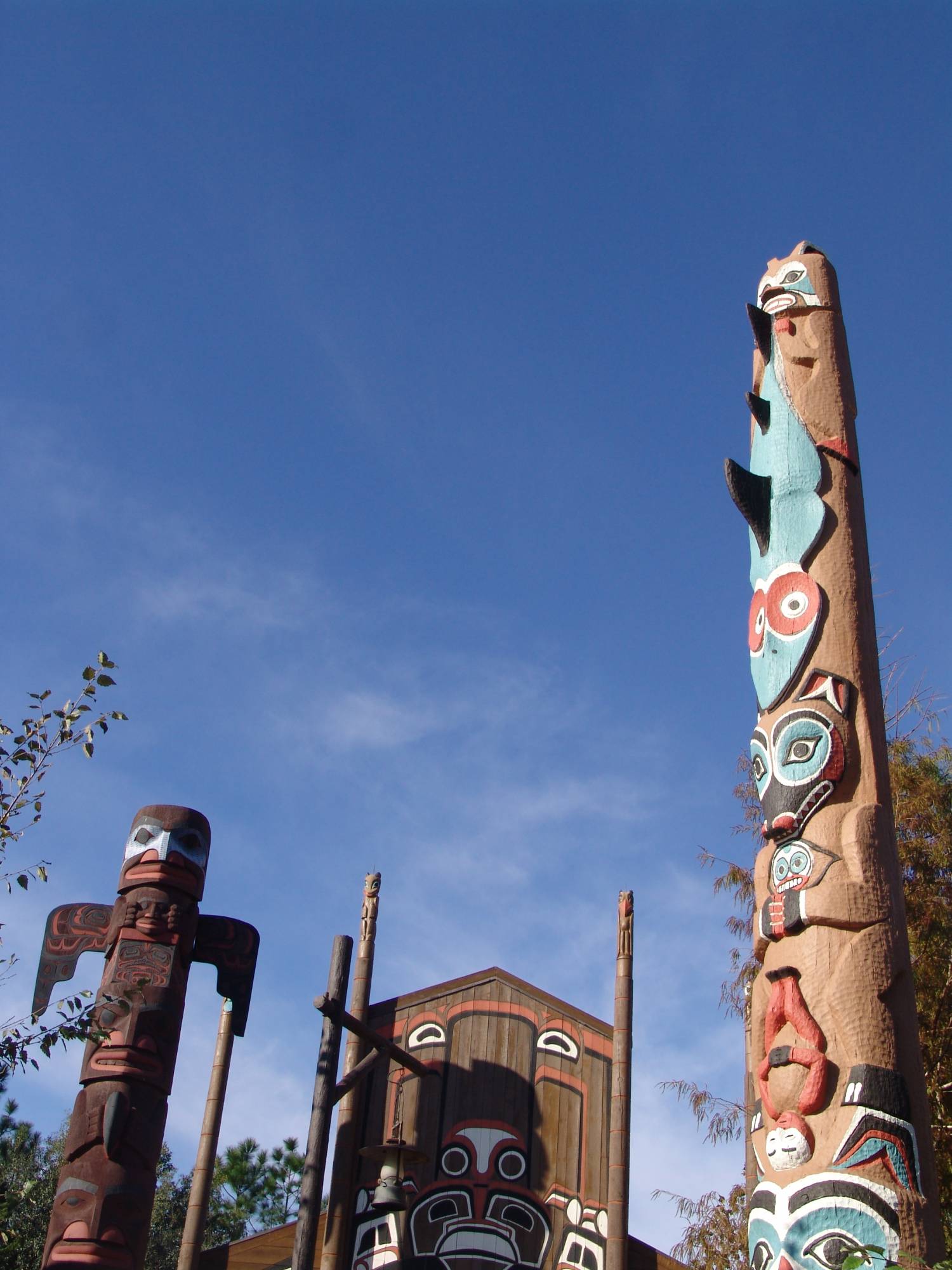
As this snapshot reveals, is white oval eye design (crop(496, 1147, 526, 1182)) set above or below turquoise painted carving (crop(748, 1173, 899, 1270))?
above

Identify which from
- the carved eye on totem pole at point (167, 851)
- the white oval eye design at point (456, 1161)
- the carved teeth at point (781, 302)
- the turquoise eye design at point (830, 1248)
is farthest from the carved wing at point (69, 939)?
the carved teeth at point (781, 302)

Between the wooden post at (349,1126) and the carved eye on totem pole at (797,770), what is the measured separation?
163 inches

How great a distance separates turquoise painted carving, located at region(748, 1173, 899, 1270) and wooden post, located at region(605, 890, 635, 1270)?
341cm

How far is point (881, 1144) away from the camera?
7012 mm

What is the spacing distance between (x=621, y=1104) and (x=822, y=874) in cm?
383

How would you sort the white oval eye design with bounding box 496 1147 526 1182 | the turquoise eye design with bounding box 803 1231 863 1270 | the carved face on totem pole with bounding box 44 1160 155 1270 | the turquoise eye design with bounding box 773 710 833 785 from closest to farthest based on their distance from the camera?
the turquoise eye design with bounding box 803 1231 863 1270 → the turquoise eye design with bounding box 773 710 833 785 → the carved face on totem pole with bounding box 44 1160 155 1270 → the white oval eye design with bounding box 496 1147 526 1182

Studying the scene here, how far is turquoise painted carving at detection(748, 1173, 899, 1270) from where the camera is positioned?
6734 mm

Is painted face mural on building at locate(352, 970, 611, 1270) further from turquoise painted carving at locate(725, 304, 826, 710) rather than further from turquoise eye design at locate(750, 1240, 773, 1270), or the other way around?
turquoise painted carving at locate(725, 304, 826, 710)

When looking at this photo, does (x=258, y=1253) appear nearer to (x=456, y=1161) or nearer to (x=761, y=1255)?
(x=456, y=1161)


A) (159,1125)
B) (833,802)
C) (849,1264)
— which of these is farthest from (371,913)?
(849,1264)

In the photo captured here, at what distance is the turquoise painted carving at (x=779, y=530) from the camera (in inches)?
373

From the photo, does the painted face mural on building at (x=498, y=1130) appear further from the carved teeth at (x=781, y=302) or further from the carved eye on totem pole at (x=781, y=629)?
the carved teeth at (x=781, y=302)

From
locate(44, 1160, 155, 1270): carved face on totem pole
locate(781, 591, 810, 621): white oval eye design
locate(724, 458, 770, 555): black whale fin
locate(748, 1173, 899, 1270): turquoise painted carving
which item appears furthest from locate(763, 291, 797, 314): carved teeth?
locate(44, 1160, 155, 1270): carved face on totem pole

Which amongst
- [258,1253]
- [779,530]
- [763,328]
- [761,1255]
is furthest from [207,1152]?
[763,328]
